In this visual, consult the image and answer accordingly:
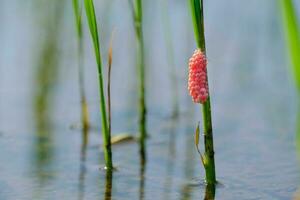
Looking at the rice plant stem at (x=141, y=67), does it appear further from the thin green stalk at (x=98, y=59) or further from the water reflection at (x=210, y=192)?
the water reflection at (x=210, y=192)

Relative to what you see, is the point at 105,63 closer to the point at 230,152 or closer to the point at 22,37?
the point at 22,37

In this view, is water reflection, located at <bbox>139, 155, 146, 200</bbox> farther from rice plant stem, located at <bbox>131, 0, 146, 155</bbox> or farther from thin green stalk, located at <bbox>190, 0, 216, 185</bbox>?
thin green stalk, located at <bbox>190, 0, 216, 185</bbox>

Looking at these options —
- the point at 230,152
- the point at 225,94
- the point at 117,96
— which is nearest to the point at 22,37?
the point at 117,96

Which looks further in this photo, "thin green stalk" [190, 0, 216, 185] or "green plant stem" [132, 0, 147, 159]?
"green plant stem" [132, 0, 147, 159]

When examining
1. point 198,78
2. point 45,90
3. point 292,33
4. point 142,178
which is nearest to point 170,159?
point 142,178

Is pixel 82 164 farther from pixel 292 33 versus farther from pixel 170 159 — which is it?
pixel 292 33

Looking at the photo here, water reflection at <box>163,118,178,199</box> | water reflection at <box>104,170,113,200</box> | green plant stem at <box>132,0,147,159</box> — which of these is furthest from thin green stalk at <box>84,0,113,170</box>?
green plant stem at <box>132,0,147,159</box>
